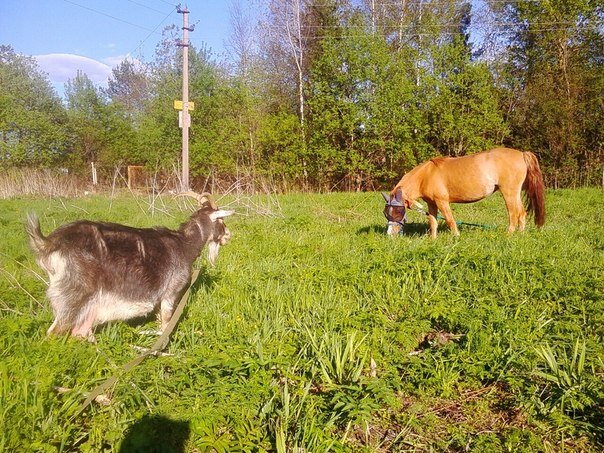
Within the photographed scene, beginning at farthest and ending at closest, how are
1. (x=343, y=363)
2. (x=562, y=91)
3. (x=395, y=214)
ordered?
1. (x=562, y=91)
2. (x=395, y=214)
3. (x=343, y=363)

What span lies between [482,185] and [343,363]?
6.71m

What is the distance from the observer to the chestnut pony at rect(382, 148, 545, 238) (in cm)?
858

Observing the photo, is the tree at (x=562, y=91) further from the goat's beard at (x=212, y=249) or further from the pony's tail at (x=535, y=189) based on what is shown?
the goat's beard at (x=212, y=249)

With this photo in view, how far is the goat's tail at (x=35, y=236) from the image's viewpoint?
3467 mm

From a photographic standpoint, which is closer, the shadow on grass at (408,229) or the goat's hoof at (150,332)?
the goat's hoof at (150,332)

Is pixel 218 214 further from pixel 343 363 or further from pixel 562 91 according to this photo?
pixel 562 91

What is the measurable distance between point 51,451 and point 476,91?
21672 mm

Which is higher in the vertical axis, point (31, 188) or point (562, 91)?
point (562, 91)

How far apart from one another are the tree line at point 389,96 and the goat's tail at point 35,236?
17256mm

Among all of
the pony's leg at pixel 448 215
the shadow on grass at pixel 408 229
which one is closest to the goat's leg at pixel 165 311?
the shadow on grass at pixel 408 229

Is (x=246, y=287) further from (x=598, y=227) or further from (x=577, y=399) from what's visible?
(x=598, y=227)

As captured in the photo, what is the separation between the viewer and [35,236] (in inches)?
137

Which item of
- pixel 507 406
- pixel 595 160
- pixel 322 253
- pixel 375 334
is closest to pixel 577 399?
pixel 507 406

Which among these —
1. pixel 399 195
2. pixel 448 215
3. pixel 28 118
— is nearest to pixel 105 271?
pixel 399 195
